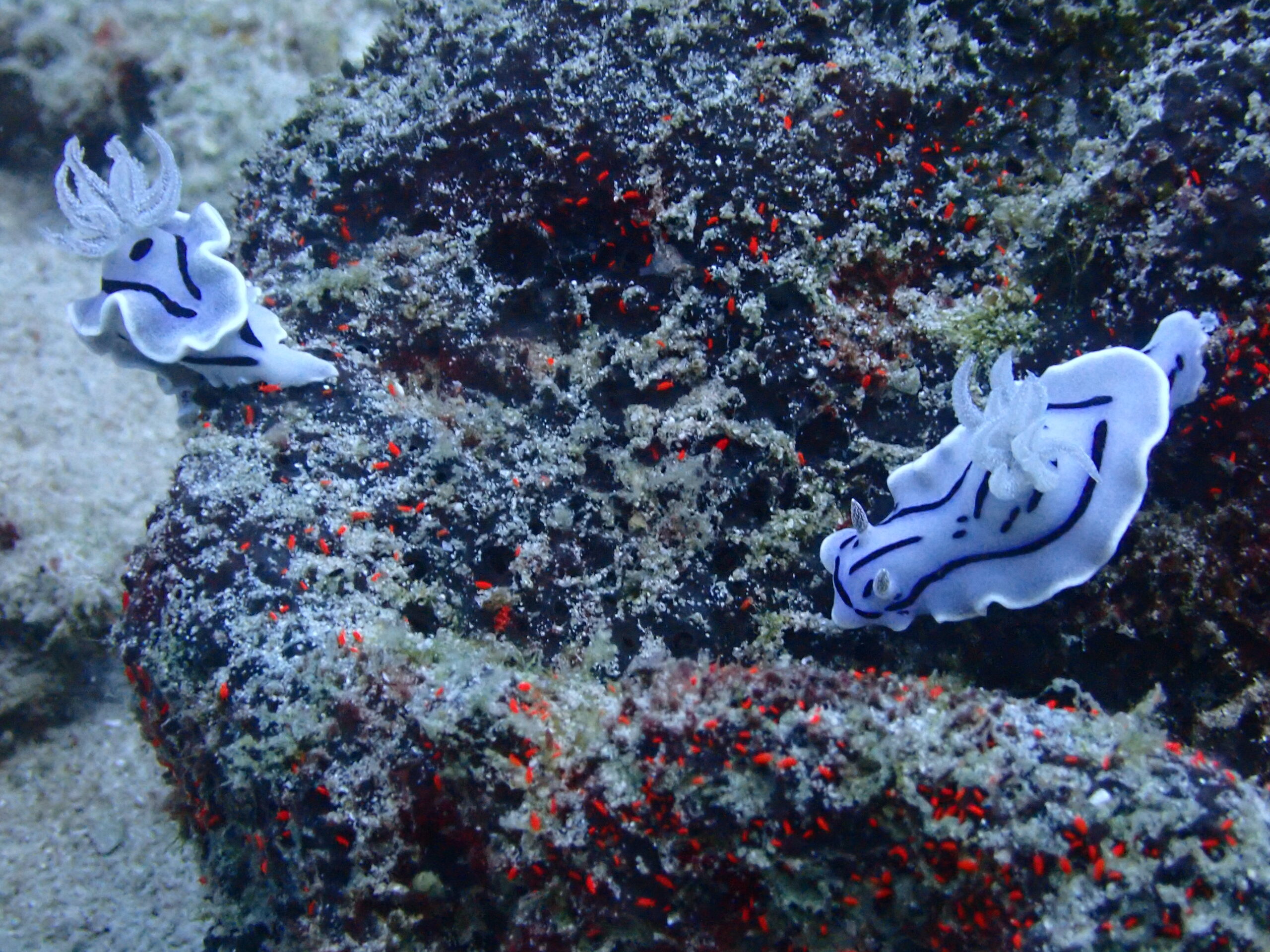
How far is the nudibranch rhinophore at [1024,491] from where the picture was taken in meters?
2.44

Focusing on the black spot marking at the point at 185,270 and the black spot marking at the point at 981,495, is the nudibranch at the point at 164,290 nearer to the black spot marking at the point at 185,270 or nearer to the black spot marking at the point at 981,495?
the black spot marking at the point at 185,270

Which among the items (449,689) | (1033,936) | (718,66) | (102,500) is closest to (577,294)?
(718,66)

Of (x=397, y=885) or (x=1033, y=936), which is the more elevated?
(x=397, y=885)

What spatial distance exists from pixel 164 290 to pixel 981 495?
131 inches

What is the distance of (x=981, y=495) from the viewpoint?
253cm

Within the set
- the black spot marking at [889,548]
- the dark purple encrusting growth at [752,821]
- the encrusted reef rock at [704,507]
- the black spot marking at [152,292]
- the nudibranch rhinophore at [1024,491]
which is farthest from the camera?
the black spot marking at [152,292]

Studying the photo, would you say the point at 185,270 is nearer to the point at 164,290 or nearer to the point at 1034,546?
the point at 164,290

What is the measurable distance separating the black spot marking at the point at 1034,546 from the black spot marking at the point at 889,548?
0.12m

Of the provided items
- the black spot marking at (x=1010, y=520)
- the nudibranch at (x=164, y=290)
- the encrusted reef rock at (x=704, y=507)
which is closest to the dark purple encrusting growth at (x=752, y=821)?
the encrusted reef rock at (x=704, y=507)

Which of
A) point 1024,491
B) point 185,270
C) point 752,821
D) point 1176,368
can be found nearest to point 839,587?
point 1024,491

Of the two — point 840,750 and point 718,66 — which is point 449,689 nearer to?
point 840,750

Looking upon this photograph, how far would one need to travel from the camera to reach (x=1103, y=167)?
2.89 m

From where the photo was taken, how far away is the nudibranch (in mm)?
3045

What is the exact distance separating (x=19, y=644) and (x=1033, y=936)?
5.32m
